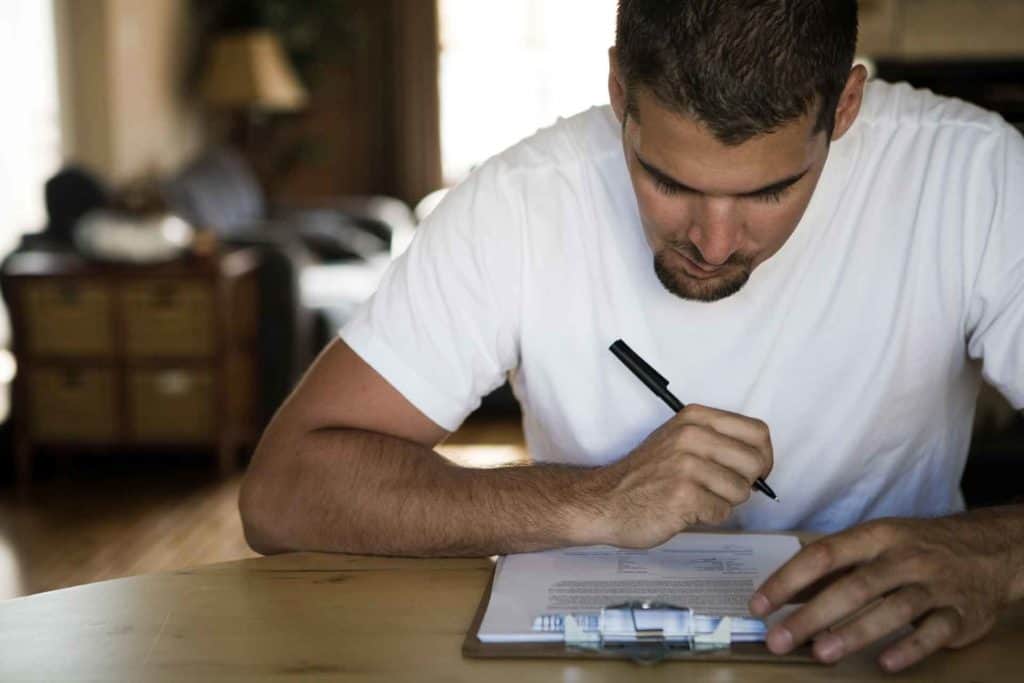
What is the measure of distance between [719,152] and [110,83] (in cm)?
474

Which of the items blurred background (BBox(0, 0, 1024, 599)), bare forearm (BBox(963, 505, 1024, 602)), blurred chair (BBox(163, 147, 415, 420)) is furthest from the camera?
blurred chair (BBox(163, 147, 415, 420))

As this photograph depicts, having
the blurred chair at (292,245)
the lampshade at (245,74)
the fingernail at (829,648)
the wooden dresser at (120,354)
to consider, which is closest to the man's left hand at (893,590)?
the fingernail at (829,648)

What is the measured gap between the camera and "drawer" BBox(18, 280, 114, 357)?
3.98 metres

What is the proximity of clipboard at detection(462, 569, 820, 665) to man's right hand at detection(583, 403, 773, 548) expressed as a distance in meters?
0.17

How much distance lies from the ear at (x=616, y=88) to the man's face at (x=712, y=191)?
0.03m

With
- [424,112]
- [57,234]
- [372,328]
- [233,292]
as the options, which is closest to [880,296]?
[372,328]

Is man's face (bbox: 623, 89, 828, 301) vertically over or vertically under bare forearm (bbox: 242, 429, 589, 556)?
over

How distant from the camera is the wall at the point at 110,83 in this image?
537 centimetres

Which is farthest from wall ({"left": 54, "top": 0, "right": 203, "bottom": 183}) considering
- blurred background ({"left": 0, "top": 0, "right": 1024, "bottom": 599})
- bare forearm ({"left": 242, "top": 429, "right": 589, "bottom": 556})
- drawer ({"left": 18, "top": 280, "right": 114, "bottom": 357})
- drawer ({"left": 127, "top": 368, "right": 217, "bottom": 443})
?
bare forearm ({"left": 242, "top": 429, "right": 589, "bottom": 556})

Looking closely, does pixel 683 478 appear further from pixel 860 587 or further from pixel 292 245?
pixel 292 245

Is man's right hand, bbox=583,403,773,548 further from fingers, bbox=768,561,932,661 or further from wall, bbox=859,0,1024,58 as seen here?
wall, bbox=859,0,1024,58

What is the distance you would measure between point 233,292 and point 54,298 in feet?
1.76

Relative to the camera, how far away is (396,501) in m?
1.22

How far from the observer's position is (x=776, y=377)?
136cm
